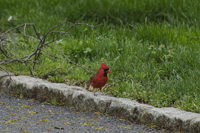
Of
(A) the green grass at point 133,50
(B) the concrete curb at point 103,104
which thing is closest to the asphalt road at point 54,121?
(B) the concrete curb at point 103,104

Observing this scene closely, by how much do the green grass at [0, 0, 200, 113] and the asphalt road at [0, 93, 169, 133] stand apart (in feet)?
1.35

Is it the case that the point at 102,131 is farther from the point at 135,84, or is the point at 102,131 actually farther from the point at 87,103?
the point at 135,84

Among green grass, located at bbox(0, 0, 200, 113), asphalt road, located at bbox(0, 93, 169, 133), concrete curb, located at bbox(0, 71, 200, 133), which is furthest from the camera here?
green grass, located at bbox(0, 0, 200, 113)

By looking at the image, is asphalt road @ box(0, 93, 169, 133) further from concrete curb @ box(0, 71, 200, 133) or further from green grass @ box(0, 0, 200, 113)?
green grass @ box(0, 0, 200, 113)

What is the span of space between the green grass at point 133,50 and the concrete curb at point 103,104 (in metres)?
0.19

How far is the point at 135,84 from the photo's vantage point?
11.6ft

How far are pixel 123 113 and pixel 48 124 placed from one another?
0.82m

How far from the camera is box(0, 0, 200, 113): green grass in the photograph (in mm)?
3367

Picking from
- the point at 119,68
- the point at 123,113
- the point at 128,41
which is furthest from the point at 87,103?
the point at 128,41

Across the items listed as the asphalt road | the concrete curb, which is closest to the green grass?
the concrete curb

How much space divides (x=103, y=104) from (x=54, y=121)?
59 cm

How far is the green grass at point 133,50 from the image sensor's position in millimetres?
3367

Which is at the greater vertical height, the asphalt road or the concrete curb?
the concrete curb

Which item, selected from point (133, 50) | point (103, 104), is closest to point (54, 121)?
point (103, 104)
